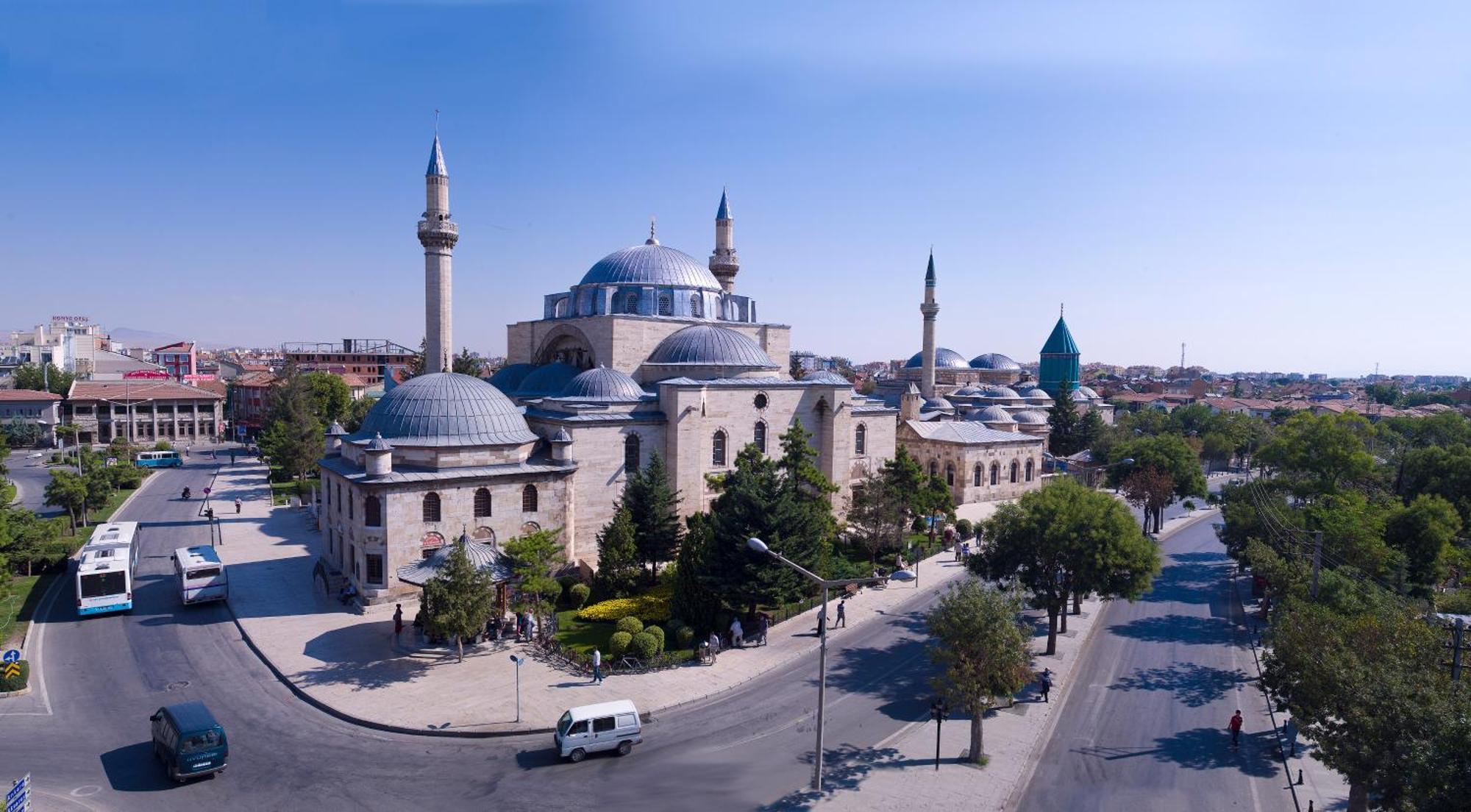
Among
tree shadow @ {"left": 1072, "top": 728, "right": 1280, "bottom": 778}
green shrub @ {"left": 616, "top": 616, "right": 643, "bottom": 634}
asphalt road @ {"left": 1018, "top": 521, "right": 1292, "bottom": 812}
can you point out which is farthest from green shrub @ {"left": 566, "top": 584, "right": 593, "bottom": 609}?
tree shadow @ {"left": 1072, "top": 728, "right": 1280, "bottom": 778}

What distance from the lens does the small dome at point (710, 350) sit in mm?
34688

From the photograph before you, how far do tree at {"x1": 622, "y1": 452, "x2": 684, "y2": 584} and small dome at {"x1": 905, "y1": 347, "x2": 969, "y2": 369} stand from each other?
4955 centimetres

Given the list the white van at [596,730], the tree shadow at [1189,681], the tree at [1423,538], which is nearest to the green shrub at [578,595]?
the white van at [596,730]

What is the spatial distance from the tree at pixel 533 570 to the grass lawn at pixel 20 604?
12781mm

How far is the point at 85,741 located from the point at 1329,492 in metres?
41.5

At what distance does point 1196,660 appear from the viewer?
71.6 ft

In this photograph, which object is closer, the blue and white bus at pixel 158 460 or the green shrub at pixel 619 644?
the green shrub at pixel 619 644

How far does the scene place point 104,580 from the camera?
22766 mm

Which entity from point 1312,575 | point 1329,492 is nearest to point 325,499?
point 1312,575

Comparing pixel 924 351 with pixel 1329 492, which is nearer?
pixel 1329 492

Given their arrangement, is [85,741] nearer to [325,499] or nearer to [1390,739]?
[325,499]

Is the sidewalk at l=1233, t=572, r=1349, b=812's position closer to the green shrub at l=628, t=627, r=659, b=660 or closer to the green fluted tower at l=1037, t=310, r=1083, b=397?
the green shrub at l=628, t=627, r=659, b=660

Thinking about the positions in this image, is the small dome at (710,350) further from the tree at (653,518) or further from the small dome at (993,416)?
the small dome at (993,416)

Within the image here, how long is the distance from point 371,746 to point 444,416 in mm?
12336
